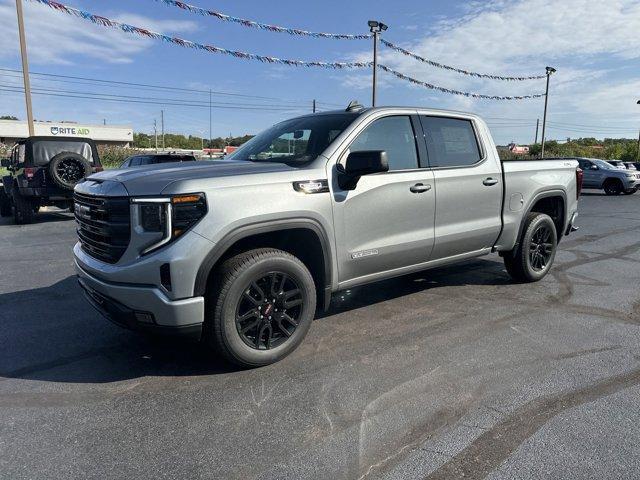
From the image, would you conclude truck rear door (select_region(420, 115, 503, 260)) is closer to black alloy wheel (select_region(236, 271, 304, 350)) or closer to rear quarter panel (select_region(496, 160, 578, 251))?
rear quarter panel (select_region(496, 160, 578, 251))

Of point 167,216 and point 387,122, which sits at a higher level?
point 387,122

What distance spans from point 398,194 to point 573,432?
2.19m

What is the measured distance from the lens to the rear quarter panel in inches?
210

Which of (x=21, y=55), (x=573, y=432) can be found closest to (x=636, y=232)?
(x=573, y=432)

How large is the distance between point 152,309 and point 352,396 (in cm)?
139

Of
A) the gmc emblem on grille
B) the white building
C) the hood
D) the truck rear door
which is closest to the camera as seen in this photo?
the hood

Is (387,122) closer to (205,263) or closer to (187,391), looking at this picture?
(205,263)

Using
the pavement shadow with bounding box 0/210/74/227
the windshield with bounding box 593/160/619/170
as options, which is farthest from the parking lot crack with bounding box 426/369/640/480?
the windshield with bounding box 593/160/619/170

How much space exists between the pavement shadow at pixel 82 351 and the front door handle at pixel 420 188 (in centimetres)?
214

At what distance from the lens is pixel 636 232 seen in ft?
34.6

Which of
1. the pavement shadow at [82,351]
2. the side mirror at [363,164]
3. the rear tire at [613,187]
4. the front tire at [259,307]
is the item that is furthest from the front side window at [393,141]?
the rear tire at [613,187]

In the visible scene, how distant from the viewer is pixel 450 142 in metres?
4.88

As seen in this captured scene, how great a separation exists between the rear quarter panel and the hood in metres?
2.76

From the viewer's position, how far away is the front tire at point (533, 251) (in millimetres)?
5617
